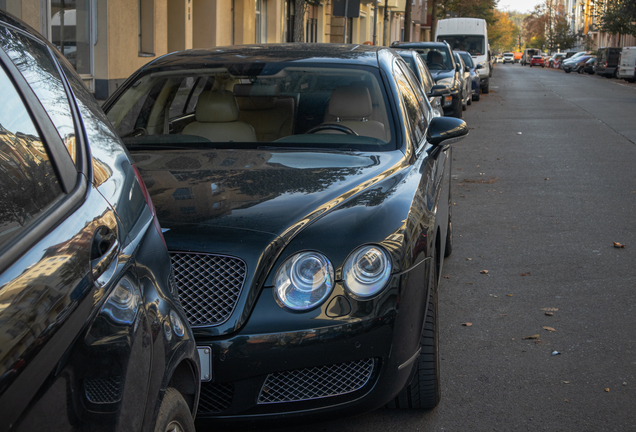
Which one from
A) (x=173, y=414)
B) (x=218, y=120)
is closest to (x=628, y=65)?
(x=218, y=120)

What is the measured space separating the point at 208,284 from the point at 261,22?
2157 centimetres

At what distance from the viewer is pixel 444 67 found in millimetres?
17078

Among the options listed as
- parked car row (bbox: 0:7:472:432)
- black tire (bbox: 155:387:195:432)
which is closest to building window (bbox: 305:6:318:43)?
parked car row (bbox: 0:7:472:432)

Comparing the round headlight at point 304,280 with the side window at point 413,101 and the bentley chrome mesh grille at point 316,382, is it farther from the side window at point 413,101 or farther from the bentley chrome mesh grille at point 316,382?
the side window at point 413,101

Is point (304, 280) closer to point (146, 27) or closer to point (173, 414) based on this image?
point (173, 414)

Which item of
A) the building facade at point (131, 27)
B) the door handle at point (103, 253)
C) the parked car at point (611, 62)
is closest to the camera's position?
the door handle at point (103, 253)

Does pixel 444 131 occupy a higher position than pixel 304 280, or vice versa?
pixel 444 131

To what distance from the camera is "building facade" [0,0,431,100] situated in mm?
11828

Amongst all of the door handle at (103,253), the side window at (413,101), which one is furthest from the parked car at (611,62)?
the door handle at (103,253)

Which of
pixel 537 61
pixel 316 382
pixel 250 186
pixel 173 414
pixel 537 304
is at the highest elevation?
pixel 537 61

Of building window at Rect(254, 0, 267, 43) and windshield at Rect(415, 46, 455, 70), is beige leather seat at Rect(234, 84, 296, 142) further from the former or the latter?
building window at Rect(254, 0, 267, 43)

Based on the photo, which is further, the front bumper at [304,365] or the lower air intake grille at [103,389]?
the front bumper at [304,365]

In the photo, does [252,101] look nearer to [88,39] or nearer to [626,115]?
[88,39]

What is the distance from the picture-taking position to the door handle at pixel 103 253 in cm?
158
